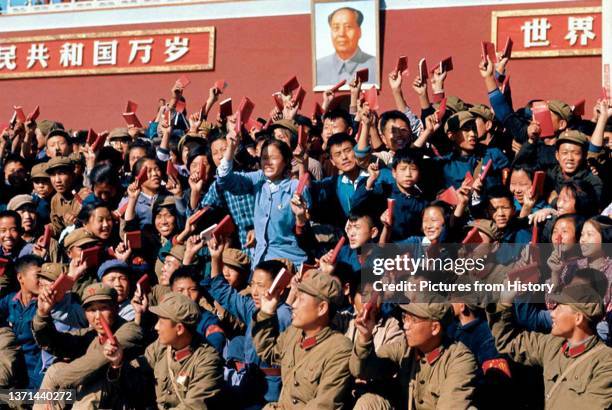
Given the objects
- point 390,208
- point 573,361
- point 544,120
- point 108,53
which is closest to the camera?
point 573,361

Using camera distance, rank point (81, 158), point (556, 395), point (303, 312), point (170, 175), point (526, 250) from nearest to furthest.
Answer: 1. point (556, 395)
2. point (303, 312)
3. point (526, 250)
4. point (170, 175)
5. point (81, 158)

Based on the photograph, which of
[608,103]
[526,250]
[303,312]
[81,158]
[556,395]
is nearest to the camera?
[556,395]

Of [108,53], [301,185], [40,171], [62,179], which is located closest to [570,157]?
[301,185]

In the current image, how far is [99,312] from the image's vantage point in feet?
22.0

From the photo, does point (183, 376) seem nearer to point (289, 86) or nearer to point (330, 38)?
point (289, 86)

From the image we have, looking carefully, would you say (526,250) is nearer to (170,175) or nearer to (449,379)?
(449,379)

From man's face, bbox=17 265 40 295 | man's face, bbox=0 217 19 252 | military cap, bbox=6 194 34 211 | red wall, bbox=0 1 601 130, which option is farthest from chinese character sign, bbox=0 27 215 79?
man's face, bbox=17 265 40 295

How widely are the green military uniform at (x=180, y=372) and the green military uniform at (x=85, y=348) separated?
11cm

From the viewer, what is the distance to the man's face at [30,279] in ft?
24.8

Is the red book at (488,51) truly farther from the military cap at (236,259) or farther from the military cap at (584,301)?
the military cap at (584,301)

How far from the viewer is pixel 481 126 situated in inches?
335

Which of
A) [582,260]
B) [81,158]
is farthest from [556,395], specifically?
[81,158]

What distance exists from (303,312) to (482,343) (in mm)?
966

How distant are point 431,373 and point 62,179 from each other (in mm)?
4326
